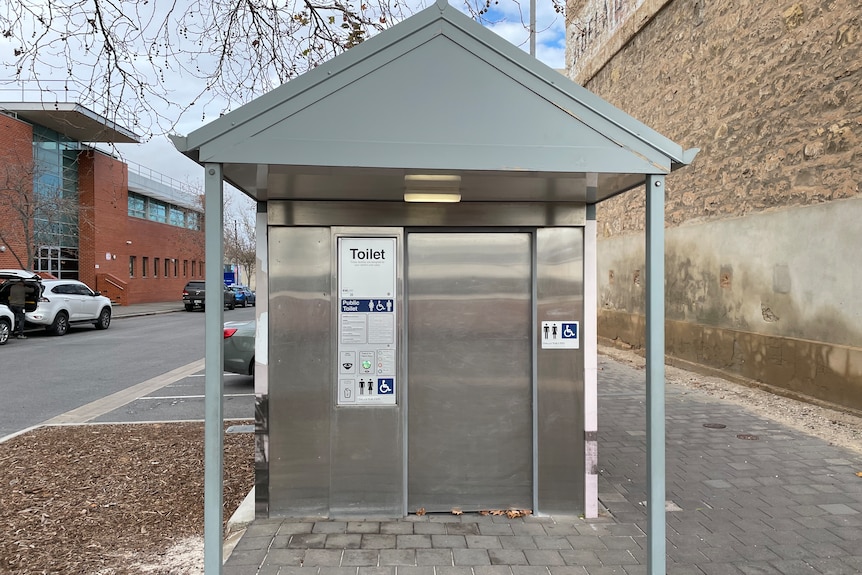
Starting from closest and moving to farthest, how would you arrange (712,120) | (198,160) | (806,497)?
(198,160) < (806,497) < (712,120)

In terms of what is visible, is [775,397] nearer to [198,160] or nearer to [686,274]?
[686,274]

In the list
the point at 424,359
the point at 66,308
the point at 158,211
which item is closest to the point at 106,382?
the point at 424,359

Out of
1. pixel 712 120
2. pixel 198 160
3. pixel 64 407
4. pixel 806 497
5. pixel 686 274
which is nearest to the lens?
pixel 198 160

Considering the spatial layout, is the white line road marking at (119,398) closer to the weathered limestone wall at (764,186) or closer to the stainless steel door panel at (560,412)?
the stainless steel door panel at (560,412)

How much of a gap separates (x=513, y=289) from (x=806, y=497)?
2.90 meters

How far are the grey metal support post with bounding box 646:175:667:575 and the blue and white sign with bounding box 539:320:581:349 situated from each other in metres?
1.10

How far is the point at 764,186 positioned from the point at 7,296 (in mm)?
14465

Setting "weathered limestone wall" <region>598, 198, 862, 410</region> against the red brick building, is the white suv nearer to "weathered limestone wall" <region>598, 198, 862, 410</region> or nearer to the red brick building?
the red brick building

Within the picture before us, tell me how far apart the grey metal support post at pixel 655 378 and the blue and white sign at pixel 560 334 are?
1.10 m

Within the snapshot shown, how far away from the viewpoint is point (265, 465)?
380 cm

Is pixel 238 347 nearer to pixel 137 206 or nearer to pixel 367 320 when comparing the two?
pixel 367 320

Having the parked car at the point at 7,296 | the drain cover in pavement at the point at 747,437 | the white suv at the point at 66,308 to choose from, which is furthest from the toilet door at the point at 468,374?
the white suv at the point at 66,308

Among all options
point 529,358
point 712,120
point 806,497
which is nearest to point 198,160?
point 529,358

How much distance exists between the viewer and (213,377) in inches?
107
